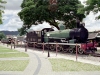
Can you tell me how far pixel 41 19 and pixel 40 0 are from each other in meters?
4.53

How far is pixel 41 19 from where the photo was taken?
4216 cm

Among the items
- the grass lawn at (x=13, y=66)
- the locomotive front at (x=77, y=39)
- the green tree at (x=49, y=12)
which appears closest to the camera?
the grass lawn at (x=13, y=66)

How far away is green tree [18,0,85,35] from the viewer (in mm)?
41750

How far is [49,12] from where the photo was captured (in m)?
42.5

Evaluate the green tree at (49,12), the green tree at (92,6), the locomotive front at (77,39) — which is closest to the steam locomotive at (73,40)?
the locomotive front at (77,39)

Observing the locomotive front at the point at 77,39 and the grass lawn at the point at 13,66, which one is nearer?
the grass lawn at the point at 13,66

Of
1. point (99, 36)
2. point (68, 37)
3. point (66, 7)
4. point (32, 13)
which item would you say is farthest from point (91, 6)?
point (32, 13)

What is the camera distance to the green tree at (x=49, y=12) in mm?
41750

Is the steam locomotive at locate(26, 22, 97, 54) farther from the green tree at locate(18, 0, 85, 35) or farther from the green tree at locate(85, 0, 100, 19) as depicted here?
the green tree at locate(18, 0, 85, 35)

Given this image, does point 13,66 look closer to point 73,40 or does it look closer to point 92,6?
point 73,40

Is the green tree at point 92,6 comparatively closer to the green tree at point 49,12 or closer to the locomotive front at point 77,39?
the locomotive front at point 77,39

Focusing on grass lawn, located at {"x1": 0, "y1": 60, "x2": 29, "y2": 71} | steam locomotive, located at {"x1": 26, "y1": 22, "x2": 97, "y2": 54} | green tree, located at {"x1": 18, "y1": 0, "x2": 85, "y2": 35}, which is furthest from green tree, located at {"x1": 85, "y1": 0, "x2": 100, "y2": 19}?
grass lawn, located at {"x1": 0, "y1": 60, "x2": 29, "y2": 71}

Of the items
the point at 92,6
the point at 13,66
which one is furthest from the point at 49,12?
the point at 13,66

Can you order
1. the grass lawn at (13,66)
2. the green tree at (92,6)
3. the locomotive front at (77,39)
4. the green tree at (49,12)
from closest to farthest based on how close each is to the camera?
1. the grass lawn at (13,66)
2. the locomotive front at (77,39)
3. the green tree at (92,6)
4. the green tree at (49,12)
